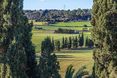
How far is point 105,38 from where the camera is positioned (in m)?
32.5

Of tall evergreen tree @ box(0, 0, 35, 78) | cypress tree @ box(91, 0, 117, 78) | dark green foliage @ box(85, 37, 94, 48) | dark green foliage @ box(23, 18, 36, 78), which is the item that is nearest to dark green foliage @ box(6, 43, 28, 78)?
tall evergreen tree @ box(0, 0, 35, 78)

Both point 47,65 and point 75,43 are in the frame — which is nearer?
point 47,65

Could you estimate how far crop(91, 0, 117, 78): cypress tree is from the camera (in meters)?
32.3

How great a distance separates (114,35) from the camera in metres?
32.6

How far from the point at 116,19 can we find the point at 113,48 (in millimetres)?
2314

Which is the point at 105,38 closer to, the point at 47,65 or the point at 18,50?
the point at 47,65

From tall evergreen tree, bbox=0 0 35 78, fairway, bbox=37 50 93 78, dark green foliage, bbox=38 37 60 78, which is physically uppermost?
tall evergreen tree, bbox=0 0 35 78

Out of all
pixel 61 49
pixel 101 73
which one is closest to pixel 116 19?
pixel 101 73

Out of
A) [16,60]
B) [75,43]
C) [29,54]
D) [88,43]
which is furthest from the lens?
[75,43]

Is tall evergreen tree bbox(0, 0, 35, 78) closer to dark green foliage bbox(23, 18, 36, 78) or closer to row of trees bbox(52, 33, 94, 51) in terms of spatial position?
dark green foliage bbox(23, 18, 36, 78)

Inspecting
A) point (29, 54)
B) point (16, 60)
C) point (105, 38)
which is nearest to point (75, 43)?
point (105, 38)

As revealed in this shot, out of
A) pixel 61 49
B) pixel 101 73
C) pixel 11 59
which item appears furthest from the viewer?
pixel 61 49

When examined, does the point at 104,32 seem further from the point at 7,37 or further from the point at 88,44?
the point at 88,44

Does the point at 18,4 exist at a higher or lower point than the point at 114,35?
higher
